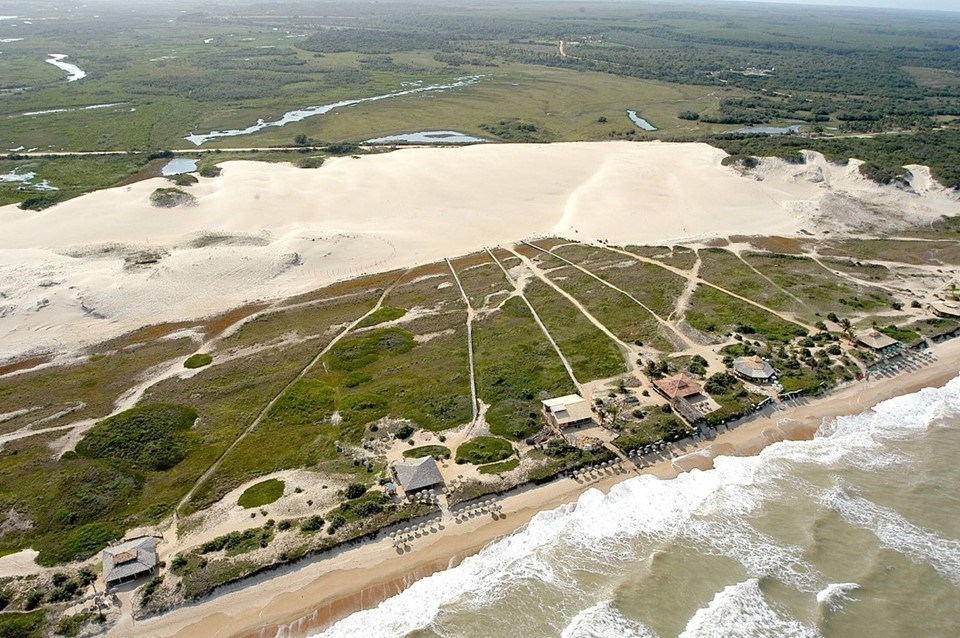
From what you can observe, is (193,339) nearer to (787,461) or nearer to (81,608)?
(81,608)

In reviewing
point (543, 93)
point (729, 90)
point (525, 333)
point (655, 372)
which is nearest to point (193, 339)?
point (525, 333)

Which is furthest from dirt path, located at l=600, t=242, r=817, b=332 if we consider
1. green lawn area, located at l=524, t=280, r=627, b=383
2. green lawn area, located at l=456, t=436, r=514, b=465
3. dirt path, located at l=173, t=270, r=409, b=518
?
green lawn area, located at l=456, t=436, r=514, b=465

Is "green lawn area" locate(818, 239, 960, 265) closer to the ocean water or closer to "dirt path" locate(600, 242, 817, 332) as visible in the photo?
"dirt path" locate(600, 242, 817, 332)

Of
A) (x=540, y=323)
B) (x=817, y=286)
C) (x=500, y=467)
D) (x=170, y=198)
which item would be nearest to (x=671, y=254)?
(x=817, y=286)

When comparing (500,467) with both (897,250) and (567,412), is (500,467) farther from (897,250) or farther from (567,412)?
(897,250)

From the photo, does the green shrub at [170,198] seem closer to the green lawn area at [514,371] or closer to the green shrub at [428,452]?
the green lawn area at [514,371]

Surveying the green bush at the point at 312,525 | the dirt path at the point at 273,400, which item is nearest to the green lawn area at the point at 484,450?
the green bush at the point at 312,525
